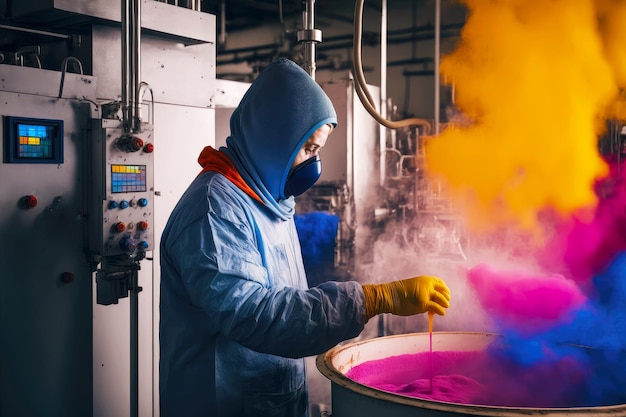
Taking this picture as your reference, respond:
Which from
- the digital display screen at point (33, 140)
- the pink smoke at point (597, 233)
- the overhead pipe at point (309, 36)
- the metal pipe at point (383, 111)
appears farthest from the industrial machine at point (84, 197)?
the pink smoke at point (597, 233)

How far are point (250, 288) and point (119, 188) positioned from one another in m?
1.16

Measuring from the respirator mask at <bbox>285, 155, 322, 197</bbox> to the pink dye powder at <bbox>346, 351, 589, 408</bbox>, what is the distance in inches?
18.8

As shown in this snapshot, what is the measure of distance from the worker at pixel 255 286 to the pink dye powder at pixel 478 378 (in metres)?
0.23

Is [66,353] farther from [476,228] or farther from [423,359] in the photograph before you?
[476,228]

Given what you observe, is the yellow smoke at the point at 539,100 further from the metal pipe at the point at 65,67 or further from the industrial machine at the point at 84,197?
the metal pipe at the point at 65,67

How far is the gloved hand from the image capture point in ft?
4.12

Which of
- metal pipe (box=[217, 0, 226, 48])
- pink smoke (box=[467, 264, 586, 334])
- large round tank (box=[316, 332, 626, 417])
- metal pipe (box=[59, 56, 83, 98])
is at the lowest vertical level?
large round tank (box=[316, 332, 626, 417])

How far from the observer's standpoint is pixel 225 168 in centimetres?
142

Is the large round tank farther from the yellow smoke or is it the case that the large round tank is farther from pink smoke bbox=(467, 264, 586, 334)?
the yellow smoke

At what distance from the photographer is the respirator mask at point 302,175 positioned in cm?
146

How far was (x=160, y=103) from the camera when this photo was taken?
2.44m

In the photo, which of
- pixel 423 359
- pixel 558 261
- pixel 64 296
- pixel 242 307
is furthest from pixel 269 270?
pixel 558 261

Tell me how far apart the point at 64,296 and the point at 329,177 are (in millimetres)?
1597

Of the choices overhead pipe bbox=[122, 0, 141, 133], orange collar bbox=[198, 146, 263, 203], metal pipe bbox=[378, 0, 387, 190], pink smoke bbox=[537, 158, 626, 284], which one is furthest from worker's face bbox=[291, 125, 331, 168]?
metal pipe bbox=[378, 0, 387, 190]
